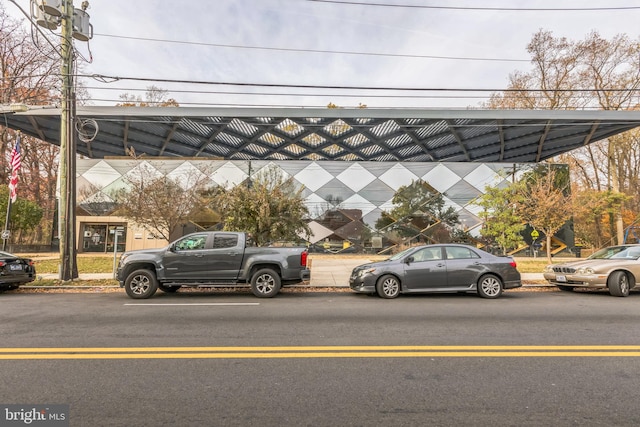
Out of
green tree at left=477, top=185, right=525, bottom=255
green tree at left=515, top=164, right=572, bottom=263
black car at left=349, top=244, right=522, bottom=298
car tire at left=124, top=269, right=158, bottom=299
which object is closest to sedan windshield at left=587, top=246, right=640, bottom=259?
black car at left=349, top=244, right=522, bottom=298

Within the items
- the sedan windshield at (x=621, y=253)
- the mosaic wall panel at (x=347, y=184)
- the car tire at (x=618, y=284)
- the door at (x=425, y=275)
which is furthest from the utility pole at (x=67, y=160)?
the sedan windshield at (x=621, y=253)

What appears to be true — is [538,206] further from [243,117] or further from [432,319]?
[243,117]

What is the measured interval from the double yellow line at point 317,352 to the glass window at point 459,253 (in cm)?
463

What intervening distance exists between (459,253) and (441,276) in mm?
906

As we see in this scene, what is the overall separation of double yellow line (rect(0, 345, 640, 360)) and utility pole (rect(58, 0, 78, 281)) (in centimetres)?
847

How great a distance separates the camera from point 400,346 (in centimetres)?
502

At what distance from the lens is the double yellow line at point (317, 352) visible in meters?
4.59

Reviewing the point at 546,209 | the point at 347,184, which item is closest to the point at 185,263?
the point at 546,209

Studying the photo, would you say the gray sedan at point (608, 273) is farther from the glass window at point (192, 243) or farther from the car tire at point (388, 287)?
the glass window at point (192, 243)

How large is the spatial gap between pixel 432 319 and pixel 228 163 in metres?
21.4

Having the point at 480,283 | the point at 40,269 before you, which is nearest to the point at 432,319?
the point at 480,283

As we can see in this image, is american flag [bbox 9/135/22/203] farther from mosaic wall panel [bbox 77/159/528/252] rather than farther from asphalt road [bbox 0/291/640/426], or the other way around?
asphalt road [bbox 0/291/640/426]

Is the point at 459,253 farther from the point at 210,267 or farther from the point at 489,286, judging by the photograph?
the point at 210,267

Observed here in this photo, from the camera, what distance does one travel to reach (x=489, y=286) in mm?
9453
